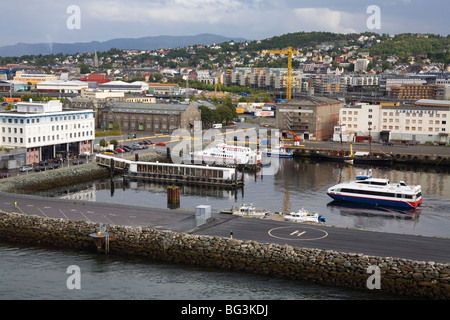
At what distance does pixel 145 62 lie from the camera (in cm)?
15188

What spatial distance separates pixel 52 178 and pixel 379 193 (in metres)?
13.0

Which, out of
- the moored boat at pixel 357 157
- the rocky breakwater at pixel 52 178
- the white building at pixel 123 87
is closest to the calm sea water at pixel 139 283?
the rocky breakwater at pixel 52 178

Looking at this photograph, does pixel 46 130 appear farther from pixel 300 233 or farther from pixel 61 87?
pixel 61 87

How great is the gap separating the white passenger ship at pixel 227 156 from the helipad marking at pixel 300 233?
14.7 meters

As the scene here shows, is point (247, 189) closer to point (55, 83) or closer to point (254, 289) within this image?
point (254, 289)

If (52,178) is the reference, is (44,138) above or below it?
above

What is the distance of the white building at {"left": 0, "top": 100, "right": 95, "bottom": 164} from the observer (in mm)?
27562

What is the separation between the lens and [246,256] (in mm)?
14312

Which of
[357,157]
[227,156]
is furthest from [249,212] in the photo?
[357,157]

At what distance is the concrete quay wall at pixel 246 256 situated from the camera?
42.4 ft

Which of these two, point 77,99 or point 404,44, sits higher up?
point 404,44

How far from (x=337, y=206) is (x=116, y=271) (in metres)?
10.6
